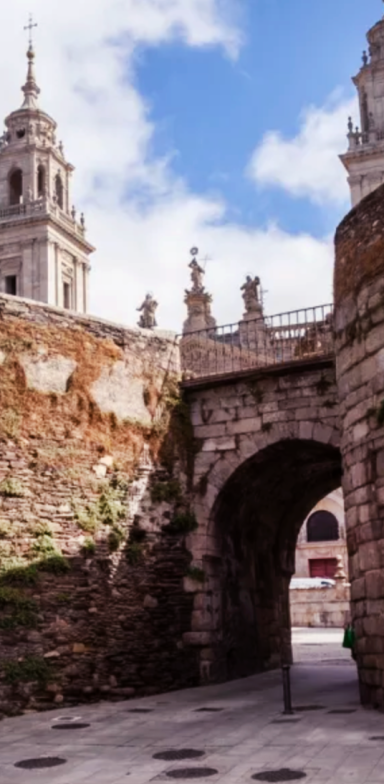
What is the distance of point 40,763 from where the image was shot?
777 centimetres

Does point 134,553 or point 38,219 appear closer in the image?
point 134,553

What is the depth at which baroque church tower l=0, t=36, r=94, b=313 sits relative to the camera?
47.7 metres

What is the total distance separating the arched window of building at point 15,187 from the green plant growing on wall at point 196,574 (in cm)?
3957

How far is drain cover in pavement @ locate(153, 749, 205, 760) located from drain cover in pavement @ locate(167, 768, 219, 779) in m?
0.56

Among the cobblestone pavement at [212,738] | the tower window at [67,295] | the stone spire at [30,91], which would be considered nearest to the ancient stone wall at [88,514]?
the cobblestone pavement at [212,738]

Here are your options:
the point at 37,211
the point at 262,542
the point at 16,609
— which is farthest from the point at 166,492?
the point at 37,211

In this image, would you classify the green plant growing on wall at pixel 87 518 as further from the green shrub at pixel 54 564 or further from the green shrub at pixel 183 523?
the green shrub at pixel 183 523

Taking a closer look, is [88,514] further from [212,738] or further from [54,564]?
[212,738]

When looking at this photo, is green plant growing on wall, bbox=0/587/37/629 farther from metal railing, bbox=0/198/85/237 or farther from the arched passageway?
metal railing, bbox=0/198/85/237

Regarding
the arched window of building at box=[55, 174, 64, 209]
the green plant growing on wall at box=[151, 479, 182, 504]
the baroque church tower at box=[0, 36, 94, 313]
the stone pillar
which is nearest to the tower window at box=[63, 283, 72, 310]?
the baroque church tower at box=[0, 36, 94, 313]

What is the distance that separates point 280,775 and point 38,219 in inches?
1701

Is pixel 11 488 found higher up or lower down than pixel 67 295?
lower down

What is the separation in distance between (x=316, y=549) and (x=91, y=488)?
30.7 metres

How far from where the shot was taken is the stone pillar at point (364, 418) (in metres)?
9.45
